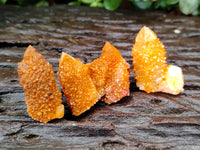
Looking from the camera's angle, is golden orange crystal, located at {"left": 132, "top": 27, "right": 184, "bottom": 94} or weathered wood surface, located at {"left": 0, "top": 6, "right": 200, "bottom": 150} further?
golden orange crystal, located at {"left": 132, "top": 27, "right": 184, "bottom": 94}

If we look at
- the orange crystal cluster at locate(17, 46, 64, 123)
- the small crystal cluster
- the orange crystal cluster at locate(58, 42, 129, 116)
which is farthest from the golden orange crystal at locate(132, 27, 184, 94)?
the orange crystal cluster at locate(17, 46, 64, 123)

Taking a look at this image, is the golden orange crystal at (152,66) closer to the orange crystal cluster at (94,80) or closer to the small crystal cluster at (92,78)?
the small crystal cluster at (92,78)

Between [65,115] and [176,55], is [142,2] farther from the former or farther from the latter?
[65,115]

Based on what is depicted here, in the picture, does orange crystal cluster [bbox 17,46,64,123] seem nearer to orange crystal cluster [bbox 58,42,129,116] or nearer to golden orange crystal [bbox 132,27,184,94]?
orange crystal cluster [bbox 58,42,129,116]

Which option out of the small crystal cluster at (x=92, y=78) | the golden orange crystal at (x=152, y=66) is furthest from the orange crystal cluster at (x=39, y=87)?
the golden orange crystal at (x=152, y=66)

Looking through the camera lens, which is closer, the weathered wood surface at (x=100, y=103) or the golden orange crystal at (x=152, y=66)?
the weathered wood surface at (x=100, y=103)
